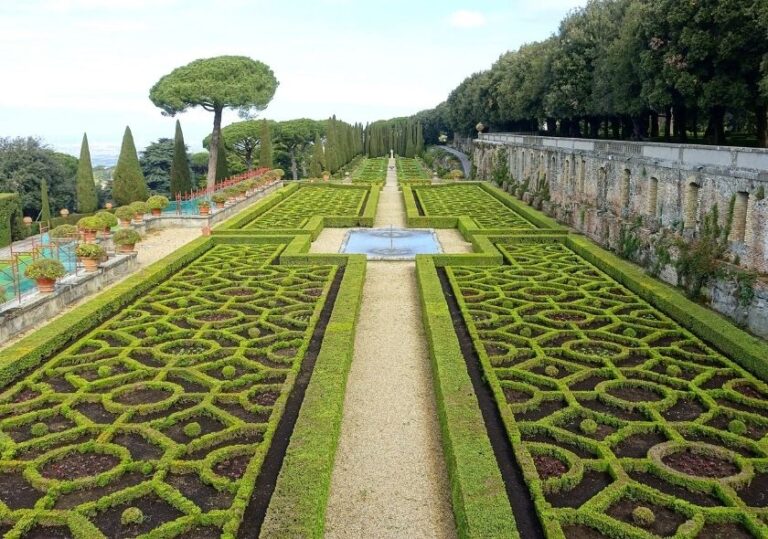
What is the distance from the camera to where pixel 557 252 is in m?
22.4

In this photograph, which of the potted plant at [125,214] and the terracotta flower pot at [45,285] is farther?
the potted plant at [125,214]

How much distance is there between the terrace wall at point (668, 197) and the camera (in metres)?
15.6

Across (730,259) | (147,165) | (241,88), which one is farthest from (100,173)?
(730,259)

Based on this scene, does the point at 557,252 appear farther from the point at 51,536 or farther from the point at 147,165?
the point at 147,165

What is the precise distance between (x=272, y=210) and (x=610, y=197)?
52.8 feet

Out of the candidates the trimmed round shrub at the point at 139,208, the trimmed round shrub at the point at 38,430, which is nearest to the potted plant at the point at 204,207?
the trimmed round shrub at the point at 139,208

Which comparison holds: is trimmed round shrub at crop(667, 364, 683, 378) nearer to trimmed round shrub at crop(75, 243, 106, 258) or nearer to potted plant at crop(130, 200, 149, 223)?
trimmed round shrub at crop(75, 243, 106, 258)

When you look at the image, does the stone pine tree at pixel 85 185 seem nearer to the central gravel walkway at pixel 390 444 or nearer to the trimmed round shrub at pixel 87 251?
the trimmed round shrub at pixel 87 251

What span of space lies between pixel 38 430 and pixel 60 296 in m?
7.33

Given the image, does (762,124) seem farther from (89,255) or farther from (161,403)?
(161,403)

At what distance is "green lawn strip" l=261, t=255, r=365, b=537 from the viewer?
7359 mm

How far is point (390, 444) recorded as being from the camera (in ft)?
31.9

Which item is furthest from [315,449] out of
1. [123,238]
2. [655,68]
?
[655,68]

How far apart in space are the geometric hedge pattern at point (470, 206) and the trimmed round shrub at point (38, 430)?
65.0 ft
